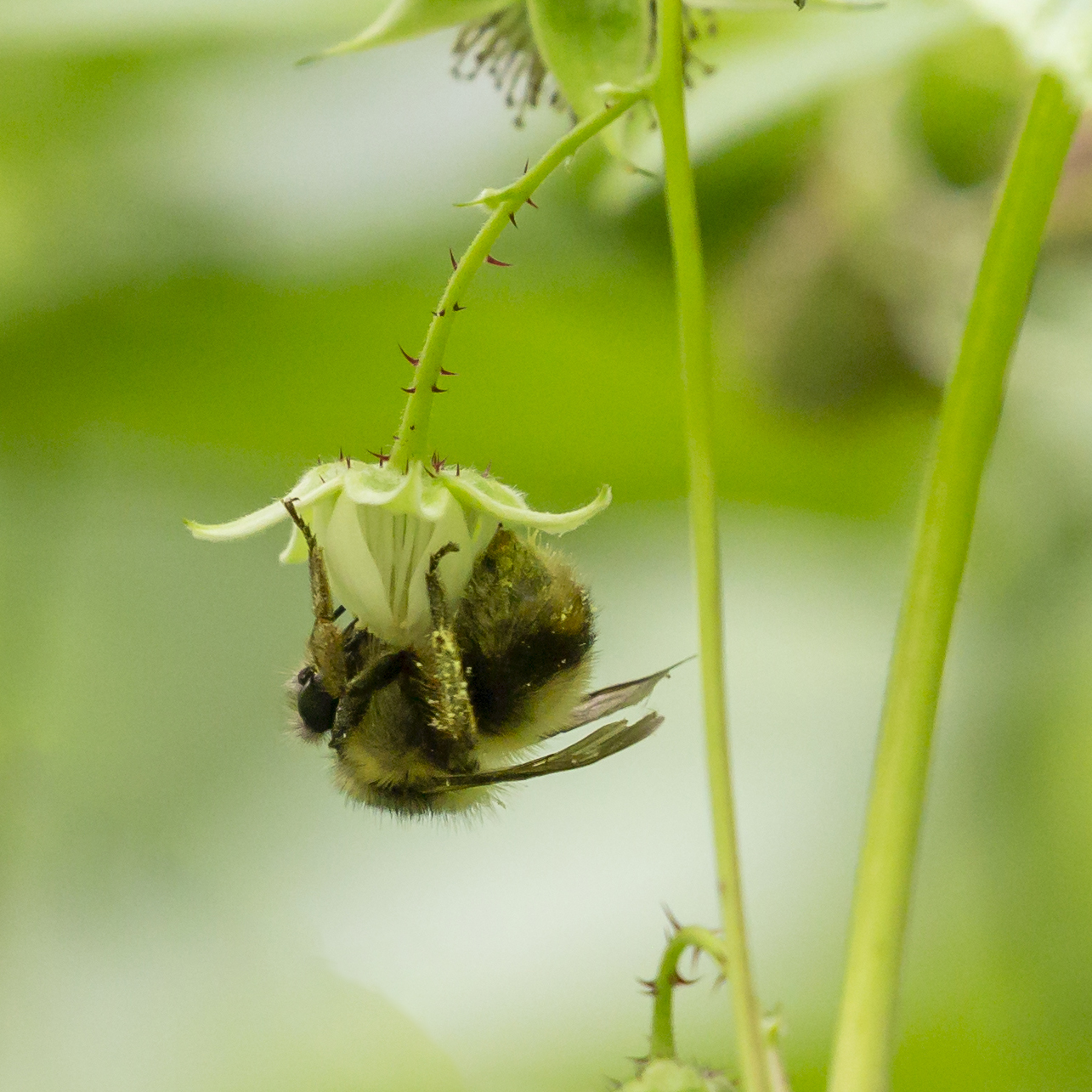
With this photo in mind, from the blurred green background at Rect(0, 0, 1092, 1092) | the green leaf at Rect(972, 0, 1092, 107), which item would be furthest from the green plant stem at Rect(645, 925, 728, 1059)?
the blurred green background at Rect(0, 0, 1092, 1092)

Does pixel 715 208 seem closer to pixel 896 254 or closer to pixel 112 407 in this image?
pixel 896 254

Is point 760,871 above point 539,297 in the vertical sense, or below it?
below

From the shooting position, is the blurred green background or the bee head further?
the blurred green background

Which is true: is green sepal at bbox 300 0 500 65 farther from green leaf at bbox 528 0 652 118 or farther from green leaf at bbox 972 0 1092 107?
green leaf at bbox 972 0 1092 107

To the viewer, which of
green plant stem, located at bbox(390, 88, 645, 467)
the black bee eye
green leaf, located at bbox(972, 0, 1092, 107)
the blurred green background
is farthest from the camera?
the blurred green background

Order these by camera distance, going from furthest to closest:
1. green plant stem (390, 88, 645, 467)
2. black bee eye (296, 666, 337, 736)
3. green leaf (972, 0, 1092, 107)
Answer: black bee eye (296, 666, 337, 736) → green plant stem (390, 88, 645, 467) → green leaf (972, 0, 1092, 107)

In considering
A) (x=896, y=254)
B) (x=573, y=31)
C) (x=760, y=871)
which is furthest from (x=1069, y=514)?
(x=573, y=31)
